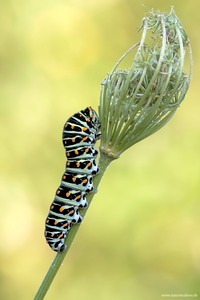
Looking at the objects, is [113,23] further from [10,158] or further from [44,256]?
[44,256]

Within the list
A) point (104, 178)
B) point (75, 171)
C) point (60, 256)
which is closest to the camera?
point (60, 256)

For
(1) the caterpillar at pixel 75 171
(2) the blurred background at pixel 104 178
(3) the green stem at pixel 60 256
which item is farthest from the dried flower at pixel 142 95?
(2) the blurred background at pixel 104 178

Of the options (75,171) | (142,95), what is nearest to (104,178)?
(75,171)

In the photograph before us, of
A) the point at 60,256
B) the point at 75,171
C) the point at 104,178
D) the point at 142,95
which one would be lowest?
the point at 104,178

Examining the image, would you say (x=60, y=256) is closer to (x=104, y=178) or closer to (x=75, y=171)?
(x=75, y=171)

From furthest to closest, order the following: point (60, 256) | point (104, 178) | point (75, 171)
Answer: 1. point (104, 178)
2. point (75, 171)
3. point (60, 256)

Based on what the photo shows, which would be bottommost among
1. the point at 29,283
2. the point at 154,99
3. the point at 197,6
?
the point at 29,283

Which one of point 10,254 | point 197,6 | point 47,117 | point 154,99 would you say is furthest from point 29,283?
point 154,99
